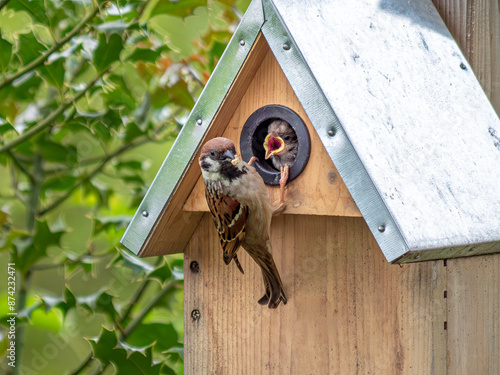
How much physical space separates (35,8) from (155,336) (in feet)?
4.01

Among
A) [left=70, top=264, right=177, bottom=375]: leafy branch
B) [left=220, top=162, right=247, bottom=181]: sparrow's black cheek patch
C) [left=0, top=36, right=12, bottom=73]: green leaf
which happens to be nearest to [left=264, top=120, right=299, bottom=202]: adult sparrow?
[left=220, top=162, right=247, bottom=181]: sparrow's black cheek patch

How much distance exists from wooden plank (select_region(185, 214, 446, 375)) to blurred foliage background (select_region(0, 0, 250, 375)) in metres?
0.28

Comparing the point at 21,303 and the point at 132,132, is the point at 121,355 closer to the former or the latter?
the point at 21,303

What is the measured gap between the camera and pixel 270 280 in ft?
6.17

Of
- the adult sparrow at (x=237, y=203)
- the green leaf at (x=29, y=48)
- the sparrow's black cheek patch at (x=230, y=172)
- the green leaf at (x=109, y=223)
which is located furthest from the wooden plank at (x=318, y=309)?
the green leaf at (x=29, y=48)

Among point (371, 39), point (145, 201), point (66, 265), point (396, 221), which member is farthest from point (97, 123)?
point (396, 221)

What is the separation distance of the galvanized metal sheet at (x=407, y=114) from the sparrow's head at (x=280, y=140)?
0.27 meters

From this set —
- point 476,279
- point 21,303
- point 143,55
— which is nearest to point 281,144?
point 476,279

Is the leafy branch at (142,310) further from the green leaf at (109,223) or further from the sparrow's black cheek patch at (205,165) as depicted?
the sparrow's black cheek patch at (205,165)

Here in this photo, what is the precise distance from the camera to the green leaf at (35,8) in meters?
2.25

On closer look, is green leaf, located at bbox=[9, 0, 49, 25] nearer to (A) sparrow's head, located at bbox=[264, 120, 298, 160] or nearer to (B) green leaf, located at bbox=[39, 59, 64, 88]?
(B) green leaf, located at bbox=[39, 59, 64, 88]

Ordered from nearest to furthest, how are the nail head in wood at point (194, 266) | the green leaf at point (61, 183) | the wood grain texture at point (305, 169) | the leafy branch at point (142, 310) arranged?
the wood grain texture at point (305, 169) → the nail head in wood at point (194, 266) → the leafy branch at point (142, 310) → the green leaf at point (61, 183)

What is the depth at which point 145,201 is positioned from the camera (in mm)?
1849

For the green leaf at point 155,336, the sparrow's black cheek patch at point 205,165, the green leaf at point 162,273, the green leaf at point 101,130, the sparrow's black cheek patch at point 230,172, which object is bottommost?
the green leaf at point 155,336
